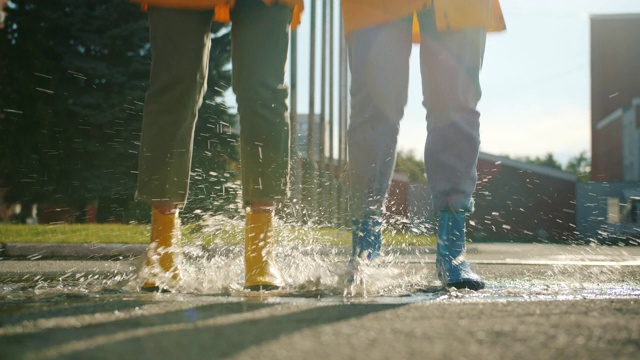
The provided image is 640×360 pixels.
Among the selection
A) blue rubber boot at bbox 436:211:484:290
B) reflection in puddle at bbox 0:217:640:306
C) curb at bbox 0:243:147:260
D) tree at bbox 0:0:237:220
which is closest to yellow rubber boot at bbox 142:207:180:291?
reflection in puddle at bbox 0:217:640:306

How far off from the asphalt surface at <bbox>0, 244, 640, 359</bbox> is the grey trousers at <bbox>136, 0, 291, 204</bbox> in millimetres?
528

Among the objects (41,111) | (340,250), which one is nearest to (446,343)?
(340,250)

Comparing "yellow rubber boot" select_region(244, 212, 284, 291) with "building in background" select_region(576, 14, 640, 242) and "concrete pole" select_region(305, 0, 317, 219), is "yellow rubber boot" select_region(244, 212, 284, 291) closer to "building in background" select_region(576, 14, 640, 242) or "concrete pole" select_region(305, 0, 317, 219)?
"concrete pole" select_region(305, 0, 317, 219)

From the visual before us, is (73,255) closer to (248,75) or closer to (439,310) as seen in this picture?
(248,75)

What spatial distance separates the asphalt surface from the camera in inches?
50.3

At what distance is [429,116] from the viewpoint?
295 centimetres

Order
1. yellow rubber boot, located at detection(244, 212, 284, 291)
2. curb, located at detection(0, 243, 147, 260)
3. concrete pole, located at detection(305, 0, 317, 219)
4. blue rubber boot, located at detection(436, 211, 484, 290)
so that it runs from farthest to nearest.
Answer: concrete pole, located at detection(305, 0, 317, 219), curb, located at detection(0, 243, 147, 260), blue rubber boot, located at detection(436, 211, 484, 290), yellow rubber boot, located at detection(244, 212, 284, 291)

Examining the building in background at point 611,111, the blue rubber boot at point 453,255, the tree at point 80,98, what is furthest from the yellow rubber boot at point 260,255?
the building in background at point 611,111

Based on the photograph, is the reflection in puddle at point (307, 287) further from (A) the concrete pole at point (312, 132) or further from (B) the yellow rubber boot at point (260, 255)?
(A) the concrete pole at point (312, 132)

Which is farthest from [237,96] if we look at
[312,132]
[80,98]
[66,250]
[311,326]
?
[80,98]

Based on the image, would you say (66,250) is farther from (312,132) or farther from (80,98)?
(80,98)

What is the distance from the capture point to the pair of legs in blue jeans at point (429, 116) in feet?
9.22

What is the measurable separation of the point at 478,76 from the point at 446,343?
1778 mm

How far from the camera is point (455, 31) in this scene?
283 cm
